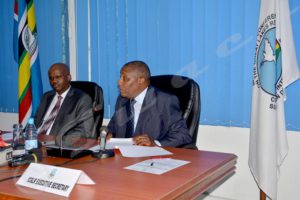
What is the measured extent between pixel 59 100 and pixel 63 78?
0.64 feet

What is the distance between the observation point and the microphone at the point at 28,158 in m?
1.60

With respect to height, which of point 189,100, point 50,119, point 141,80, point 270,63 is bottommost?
point 50,119

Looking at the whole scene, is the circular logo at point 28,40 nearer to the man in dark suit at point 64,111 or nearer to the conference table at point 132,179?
the man in dark suit at point 64,111

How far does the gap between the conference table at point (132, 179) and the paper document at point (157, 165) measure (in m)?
0.03

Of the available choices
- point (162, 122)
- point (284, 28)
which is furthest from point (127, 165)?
point (284, 28)

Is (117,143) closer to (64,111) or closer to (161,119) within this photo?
(161,119)

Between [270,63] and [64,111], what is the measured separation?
165 cm

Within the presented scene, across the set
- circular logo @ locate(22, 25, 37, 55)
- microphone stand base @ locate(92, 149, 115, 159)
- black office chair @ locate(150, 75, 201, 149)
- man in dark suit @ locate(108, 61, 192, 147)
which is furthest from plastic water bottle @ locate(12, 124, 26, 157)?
circular logo @ locate(22, 25, 37, 55)

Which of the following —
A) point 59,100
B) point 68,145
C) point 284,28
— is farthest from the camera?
point 59,100

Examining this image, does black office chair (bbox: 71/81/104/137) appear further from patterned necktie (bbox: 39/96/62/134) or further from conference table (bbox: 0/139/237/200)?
conference table (bbox: 0/139/237/200)

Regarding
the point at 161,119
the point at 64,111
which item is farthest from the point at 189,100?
the point at 64,111

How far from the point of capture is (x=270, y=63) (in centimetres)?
251

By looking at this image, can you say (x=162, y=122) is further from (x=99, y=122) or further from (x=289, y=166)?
(x=289, y=166)

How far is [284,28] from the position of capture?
2.54 meters
